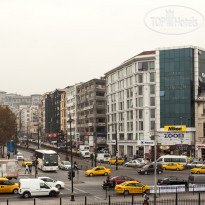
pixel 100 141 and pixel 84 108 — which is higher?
pixel 84 108

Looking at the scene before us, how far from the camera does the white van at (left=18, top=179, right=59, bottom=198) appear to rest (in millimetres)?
35334

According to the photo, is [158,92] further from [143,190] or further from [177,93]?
[143,190]

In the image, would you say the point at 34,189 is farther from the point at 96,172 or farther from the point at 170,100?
the point at 170,100

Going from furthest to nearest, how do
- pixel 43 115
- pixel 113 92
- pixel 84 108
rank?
pixel 43 115 → pixel 84 108 → pixel 113 92

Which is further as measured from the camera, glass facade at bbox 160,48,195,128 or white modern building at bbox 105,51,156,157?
white modern building at bbox 105,51,156,157

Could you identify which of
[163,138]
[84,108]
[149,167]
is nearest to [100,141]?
[84,108]

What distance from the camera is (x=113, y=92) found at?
360 feet

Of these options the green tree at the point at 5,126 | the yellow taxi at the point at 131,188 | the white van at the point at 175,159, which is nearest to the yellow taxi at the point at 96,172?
the white van at the point at 175,159

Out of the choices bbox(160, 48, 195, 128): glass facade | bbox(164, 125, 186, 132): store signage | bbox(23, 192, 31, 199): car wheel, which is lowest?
bbox(23, 192, 31, 199): car wheel

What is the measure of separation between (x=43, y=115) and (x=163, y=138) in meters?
118

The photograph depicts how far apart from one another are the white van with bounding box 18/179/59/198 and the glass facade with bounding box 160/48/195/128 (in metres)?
55.2

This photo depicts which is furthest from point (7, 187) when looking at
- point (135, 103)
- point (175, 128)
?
point (135, 103)

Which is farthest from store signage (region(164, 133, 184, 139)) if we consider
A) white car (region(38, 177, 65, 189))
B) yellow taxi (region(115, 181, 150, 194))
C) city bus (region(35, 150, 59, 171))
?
yellow taxi (region(115, 181, 150, 194))

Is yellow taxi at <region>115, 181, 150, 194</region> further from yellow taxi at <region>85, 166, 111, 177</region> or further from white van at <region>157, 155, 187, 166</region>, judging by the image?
white van at <region>157, 155, 187, 166</region>
